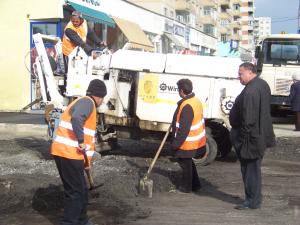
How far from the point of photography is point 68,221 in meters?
5.89

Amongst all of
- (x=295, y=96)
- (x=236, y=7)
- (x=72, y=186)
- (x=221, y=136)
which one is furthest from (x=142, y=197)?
(x=236, y=7)

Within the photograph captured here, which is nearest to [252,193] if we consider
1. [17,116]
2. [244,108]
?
[244,108]

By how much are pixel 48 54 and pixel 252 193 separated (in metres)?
5.91

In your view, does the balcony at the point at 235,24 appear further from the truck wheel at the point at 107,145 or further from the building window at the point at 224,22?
the truck wheel at the point at 107,145

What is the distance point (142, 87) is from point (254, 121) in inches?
158

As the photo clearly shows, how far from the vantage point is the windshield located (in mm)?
18625

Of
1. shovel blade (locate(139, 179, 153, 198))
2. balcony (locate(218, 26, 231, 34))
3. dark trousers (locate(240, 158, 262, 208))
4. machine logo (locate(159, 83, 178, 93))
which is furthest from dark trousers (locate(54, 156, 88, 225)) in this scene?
balcony (locate(218, 26, 231, 34))

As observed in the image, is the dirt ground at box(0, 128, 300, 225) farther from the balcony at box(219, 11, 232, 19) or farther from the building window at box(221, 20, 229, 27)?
the balcony at box(219, 11, 232, 19)

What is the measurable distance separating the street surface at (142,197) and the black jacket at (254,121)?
82 cm

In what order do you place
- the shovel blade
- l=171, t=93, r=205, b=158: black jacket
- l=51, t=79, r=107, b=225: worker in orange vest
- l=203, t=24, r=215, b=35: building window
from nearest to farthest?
l=51, t=79, r=107, b=225: worker in orange vest → the shovel blade → l=171, t=93, r=205, b=158: black jacket → l=203, t=24, r=215, b=35: building window

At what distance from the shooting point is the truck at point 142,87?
1037 centimetres

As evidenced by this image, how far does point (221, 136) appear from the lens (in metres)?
11.2

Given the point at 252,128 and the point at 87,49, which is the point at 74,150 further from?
the point at 87,49

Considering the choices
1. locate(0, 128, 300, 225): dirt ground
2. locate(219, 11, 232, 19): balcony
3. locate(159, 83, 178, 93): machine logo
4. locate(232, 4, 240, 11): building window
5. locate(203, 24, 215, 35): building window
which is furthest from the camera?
locate(232, 4, 240, 11): building window
